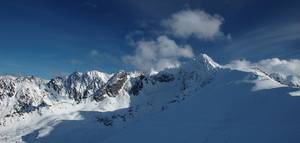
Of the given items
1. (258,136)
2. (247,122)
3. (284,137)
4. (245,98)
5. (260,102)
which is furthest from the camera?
(245,98)

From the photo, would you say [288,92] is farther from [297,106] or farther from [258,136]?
[258,136]

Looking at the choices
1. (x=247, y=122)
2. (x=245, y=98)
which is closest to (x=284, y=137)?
(x=247, y=122)

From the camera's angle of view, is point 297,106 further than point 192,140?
No

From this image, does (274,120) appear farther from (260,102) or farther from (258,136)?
(260,102)

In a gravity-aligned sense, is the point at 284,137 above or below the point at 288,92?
below

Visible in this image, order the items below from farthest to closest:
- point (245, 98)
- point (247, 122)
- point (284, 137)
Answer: point (245, 98) → point (247, 122) → point (284, 137)

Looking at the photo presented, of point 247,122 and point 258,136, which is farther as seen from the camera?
point 247,122

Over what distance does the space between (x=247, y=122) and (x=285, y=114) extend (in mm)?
17761

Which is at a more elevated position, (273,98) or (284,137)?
(273,98)

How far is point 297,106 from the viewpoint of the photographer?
516 feet

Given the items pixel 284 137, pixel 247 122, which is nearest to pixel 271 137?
pixel 284 137

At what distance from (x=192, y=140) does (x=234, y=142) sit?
27.8 m

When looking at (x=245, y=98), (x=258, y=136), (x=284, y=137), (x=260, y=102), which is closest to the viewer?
(x=284, y=137)

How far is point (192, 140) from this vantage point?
176m
